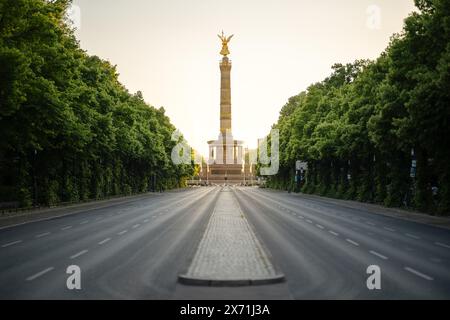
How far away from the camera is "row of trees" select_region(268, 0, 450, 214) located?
30795 millimetres

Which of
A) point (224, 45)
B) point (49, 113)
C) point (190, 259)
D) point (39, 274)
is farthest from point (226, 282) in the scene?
point (224, 45)

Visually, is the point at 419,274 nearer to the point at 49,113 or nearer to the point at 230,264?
the point at 230,264

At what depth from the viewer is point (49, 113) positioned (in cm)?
3447

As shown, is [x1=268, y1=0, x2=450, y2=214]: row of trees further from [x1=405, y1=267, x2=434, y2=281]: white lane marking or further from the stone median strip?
[x1=405, y1=267, x2=434, y2=281]: white lane marking

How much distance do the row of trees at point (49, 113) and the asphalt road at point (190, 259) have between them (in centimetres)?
833

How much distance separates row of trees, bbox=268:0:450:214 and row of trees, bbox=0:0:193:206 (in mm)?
21328

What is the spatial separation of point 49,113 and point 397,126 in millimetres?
22713

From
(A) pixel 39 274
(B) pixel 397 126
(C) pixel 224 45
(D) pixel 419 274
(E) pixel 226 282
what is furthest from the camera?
(C) pixel 224 45

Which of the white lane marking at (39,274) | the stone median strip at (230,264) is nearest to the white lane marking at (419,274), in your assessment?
the stone median strip at (230,264)

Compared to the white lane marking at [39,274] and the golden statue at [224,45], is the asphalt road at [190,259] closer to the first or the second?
the white lane marking at [39,274]

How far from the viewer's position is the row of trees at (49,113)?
31047 millimetres

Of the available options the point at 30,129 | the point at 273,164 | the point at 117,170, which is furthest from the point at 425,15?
the point at 273,164

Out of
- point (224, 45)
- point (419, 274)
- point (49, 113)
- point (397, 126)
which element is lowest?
point (419, 274)

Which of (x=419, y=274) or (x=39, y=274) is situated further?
(x=419, y=274)
